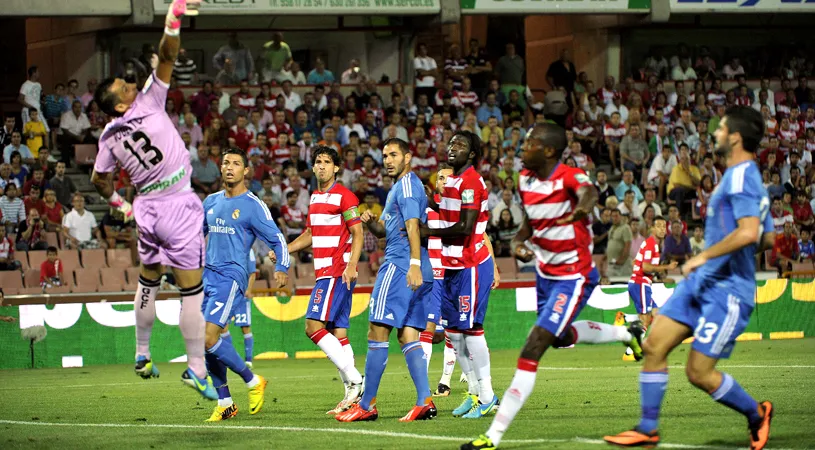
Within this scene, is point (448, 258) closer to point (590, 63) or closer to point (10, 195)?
point (10, 195)

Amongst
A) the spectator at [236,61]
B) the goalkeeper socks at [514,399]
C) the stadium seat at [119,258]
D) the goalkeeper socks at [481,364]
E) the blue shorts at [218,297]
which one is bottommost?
the stadium seat at [119,258]

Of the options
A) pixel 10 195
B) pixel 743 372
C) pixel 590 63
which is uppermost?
pixel 590 63

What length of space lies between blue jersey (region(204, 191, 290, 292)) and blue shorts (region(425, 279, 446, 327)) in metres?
1.55

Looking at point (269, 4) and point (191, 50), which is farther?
point (191, 50)

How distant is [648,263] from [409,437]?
33.6 ft

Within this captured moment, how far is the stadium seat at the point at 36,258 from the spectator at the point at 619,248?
1130 centimetres

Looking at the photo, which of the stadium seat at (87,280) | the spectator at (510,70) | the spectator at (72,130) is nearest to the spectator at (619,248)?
the spectator at (510,70)

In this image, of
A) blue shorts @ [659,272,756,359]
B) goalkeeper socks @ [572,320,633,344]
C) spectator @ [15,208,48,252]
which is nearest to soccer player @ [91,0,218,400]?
goalkeeper socks @ [572,320,633,344]

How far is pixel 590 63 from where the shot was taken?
33844mm

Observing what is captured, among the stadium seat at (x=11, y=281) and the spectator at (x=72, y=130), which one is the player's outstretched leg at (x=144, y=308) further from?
the spectator at (x=72, y=130)

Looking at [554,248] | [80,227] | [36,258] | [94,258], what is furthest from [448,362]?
[80,227]

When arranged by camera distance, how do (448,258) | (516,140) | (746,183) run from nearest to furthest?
(746,183), (448,258), (516,140)

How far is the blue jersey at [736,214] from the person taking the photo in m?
7.84

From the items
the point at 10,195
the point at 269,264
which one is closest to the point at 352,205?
the point at 269,264
